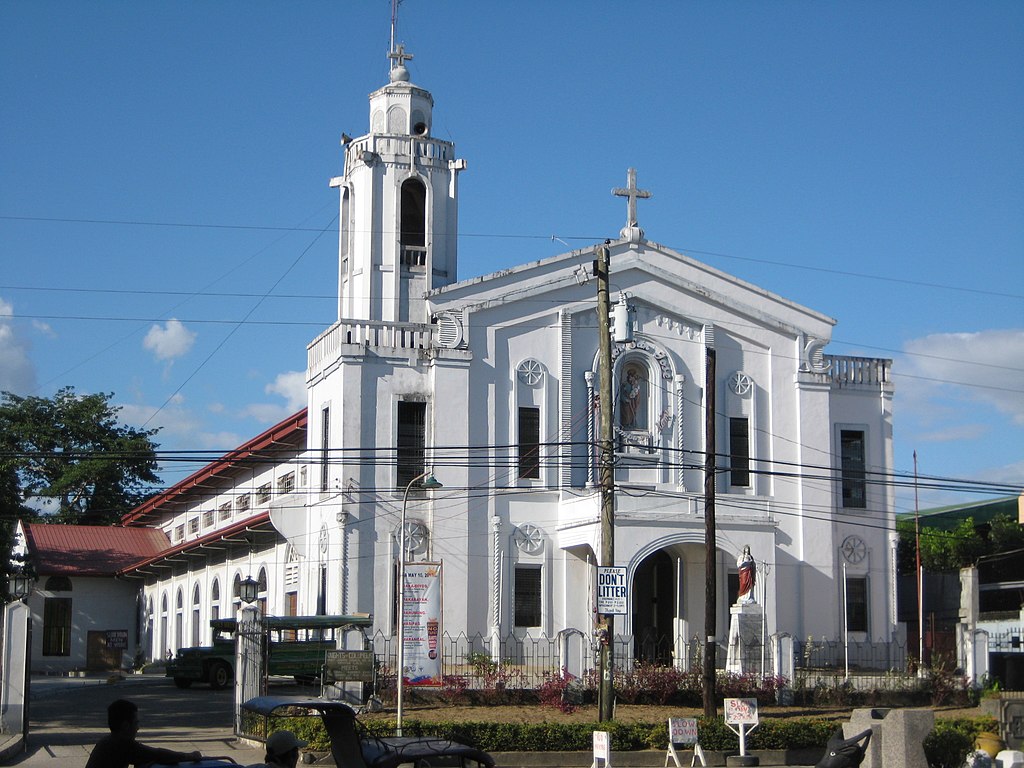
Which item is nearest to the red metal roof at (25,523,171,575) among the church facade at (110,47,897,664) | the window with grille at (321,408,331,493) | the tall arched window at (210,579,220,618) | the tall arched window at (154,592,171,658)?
the tall arched window at (154,592,171,658)

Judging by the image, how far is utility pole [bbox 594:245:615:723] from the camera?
89.7 feet

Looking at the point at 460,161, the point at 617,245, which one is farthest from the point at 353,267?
the point at 617,245

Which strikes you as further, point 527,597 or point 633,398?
point 633,398

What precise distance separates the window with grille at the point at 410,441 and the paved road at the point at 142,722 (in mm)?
7809

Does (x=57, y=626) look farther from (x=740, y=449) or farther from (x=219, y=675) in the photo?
(x=740, y=449)

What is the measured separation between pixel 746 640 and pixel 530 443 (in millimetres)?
8697

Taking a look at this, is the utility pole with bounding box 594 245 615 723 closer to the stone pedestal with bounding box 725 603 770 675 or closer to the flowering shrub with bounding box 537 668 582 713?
the flowering shrub with bounding box 537 668 582 713

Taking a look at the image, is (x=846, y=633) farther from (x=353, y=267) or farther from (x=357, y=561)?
(x=353, y=267)

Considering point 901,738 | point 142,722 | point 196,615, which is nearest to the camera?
point 901,738

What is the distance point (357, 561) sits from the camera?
128ft

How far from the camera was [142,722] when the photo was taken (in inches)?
1188

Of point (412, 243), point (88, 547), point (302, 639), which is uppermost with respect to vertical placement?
point (412, 243)

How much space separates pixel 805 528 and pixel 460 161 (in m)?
15.4

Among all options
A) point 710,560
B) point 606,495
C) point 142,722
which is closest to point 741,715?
point 606,495
